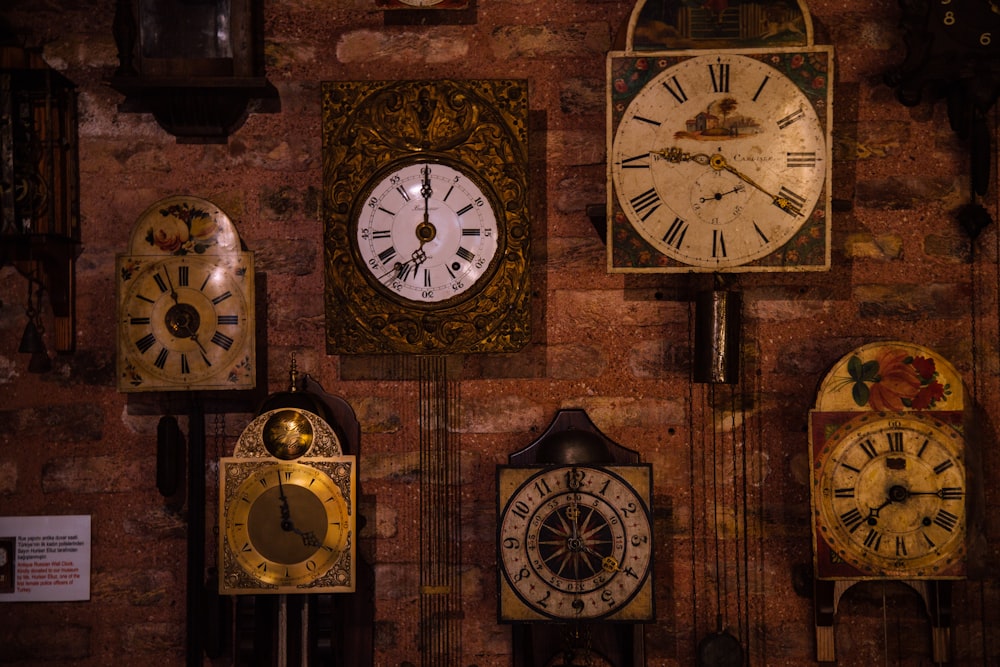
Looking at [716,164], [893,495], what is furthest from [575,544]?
[716,164]

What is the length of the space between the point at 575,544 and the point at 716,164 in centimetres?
117

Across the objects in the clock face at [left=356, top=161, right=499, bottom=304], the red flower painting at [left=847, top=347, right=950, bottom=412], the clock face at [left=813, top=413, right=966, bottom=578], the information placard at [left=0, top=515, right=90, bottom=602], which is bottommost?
the information placard at [left=0, top=515, right=90, bottom=602]

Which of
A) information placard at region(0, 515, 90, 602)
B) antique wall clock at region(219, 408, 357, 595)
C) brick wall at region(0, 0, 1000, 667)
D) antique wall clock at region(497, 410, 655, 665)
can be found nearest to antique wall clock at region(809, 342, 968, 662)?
brick wall at region(0, 0, 1000, 667)

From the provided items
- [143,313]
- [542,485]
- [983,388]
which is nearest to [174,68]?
[143,313]

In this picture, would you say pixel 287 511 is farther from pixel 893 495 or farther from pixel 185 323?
pixel 893 495

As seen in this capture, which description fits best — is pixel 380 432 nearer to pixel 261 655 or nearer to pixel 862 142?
pixel 261 655

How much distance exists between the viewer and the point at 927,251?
8.82 feet

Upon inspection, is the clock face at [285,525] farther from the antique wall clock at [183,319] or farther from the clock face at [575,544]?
the clock face at [575,544]

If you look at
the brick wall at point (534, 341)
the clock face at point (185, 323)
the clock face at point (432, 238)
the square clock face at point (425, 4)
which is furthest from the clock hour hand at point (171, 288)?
the square clock face at point (425, 4)

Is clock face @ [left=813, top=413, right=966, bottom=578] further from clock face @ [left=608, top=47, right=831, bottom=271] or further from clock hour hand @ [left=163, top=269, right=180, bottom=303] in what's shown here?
clock hour hand @ [left=163, top=269, right=180, bottom=303]

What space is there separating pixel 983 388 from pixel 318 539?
208 centimetres

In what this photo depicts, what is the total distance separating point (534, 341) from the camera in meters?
2.71

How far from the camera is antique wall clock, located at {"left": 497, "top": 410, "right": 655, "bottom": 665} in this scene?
8.00ft

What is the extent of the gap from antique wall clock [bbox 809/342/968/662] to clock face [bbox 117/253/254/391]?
1.73 m
